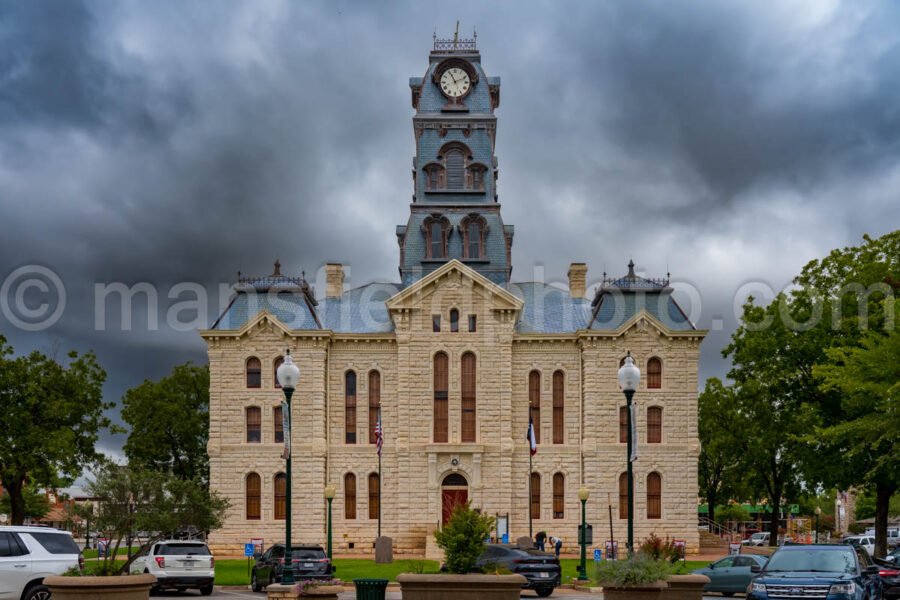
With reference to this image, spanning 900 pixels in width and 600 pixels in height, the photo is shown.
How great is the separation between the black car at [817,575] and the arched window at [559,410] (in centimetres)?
3733

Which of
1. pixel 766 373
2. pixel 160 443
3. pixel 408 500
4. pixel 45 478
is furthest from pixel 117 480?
pixel 160 443

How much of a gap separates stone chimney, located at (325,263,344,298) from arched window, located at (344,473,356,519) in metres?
10.4

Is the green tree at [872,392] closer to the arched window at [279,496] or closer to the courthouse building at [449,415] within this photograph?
the courthouse building at [449,415]

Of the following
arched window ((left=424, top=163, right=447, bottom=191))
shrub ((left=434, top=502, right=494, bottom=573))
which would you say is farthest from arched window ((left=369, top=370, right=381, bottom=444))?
shrub ((left=434, top=502, right=494, bottom=573))

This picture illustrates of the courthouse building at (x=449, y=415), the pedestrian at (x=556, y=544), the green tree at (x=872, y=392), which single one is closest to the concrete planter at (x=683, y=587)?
the green tree at (x=872, y=392)

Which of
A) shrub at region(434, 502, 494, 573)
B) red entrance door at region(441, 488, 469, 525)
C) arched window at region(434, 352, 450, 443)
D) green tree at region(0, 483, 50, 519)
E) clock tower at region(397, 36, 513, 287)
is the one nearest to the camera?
shrub at region(434, 502, 494, 573)

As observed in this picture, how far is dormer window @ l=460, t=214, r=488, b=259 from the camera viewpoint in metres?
69.2

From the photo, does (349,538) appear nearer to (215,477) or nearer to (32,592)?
(215,477)

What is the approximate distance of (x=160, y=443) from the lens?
79938mm

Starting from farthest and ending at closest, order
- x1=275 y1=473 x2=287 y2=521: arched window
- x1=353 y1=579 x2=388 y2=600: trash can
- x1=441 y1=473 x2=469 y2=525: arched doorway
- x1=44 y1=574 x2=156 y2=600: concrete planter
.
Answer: x1=441 y1=473 x2=469 y2=525: arched doorway → x1=275 y1=473 x2=287 y2=521: arched window → x1=353 y1=579 x2=388 y2=600: trash can → x1=44 y1=574 x2=156 y2=600: concrete planter

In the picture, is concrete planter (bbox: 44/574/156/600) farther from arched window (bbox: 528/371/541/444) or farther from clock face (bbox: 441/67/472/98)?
clock face (bbox: 441/67/472/98)

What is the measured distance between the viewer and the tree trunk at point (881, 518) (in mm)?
56594

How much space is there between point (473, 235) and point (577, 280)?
6371 mm

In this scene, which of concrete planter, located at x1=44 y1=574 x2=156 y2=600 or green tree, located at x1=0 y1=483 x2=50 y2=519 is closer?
concrete planter, located at x1=44 y1=574 x2=156 y2=600
